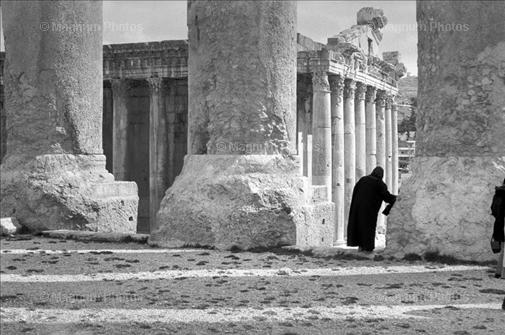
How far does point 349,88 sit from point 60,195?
19.4 metres

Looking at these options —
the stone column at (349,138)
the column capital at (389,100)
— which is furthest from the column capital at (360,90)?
the column capital at (389,100)

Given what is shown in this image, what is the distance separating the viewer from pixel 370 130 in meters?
33.3

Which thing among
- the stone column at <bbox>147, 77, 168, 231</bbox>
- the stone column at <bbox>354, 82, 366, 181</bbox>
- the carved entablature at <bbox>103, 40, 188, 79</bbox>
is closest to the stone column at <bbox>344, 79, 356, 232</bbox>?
the stone column at <bbox>354, 82, 366, 181</bbox>

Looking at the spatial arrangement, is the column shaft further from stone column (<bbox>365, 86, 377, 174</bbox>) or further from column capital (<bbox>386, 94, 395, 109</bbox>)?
stone column (<bbox>365, 86, 377, 174</bbox>)

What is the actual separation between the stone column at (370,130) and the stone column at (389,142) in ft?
8.62

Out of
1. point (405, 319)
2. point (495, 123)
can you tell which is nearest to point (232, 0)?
point (495, 123)

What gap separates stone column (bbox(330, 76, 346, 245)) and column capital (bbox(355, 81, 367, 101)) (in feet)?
8.71

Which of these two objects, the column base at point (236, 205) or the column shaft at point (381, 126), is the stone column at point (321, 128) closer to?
the column shaft at point (381, 126)

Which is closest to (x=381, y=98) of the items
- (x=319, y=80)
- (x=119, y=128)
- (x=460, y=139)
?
(x=319, y=80)

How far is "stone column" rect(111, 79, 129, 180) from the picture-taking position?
29188 millimetres

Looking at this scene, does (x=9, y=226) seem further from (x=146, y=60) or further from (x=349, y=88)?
(x=349, y=88)

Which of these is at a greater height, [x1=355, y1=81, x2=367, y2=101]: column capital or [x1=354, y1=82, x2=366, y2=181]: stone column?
[x1=355, y1=81, x2=367, y2=101]: column capital

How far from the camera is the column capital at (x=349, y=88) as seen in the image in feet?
97.0

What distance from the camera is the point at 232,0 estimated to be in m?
10.2
